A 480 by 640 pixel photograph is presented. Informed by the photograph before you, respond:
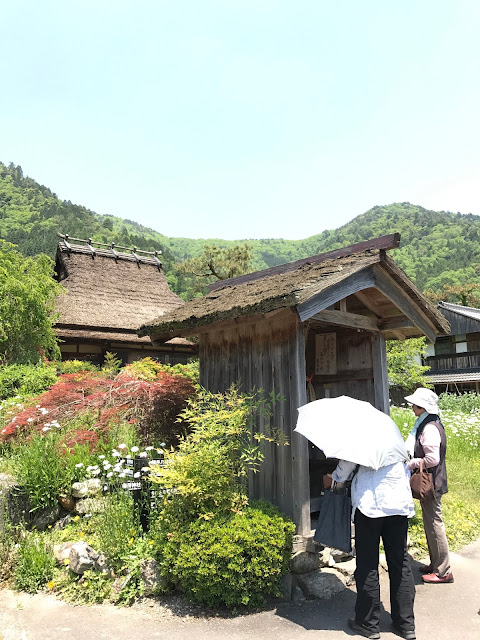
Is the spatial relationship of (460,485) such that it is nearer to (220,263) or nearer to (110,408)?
(110,408)

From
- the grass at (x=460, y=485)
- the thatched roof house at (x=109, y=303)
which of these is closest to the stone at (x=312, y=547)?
the grass at (x=460, y=485)

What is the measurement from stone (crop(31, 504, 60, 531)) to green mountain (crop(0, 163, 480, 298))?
28118 millimetres

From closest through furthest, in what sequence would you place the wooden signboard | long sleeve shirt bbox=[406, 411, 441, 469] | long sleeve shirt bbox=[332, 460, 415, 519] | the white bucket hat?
long sleeve shirt bbox=[332, 460, 415, 519] < long sleeve shirt bbox=[406, 411, 441, 469] < the white bucket hat < the wooden signboard

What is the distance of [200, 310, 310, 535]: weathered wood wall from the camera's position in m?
5.61

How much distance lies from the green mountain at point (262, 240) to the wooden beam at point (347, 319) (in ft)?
87.9

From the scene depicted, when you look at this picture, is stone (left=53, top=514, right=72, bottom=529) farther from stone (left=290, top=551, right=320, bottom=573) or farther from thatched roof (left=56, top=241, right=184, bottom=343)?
thatched roof (left=56, top=241, right=184, bottom=343)

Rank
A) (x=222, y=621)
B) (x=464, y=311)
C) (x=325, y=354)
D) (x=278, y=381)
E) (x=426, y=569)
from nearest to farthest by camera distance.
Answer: (x=222, y=621) < (x=426, y=569) < (x=278, y=381) < (x=325, y=354) < (x=464, y=311)

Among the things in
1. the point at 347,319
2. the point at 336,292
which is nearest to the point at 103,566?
the point at 336,292

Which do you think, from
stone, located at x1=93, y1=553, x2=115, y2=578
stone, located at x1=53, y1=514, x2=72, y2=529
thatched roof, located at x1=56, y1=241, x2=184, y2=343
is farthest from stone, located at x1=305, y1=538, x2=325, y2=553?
thatched roof, located at x1=56, y1=241, x2=184, y2=343

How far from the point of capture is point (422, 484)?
5.25 meters

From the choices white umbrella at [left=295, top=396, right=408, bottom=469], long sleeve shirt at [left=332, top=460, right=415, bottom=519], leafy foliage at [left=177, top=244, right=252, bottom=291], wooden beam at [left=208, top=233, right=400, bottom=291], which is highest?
leafy foliage at [left=177, top=244, right=252, bottom=291]

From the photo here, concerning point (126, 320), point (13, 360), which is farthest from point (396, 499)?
point (126, 320)

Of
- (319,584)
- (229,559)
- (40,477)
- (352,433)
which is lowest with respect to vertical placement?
(319,584)

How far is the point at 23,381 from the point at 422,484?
8.48 meters
